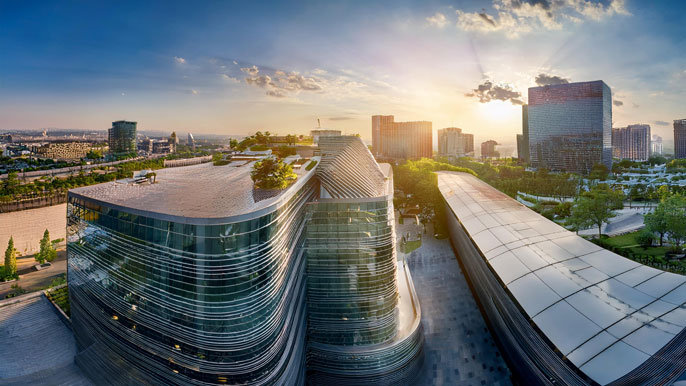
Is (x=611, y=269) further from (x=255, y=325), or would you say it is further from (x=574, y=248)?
(x=255, y=325)

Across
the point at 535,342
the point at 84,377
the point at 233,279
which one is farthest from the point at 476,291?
the point at 84,377

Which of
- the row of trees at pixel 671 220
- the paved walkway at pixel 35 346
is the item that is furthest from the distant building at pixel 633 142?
the paved walkway at pixel 35 346

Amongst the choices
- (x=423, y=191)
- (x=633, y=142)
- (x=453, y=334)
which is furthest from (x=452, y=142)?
(x=453, y=334)

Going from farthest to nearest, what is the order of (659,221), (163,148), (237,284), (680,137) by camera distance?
(163,148) < (680,137) < (659,221) < (237,284)

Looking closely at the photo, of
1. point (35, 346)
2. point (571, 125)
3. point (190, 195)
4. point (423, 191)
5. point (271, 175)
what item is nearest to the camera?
point (190, 195)

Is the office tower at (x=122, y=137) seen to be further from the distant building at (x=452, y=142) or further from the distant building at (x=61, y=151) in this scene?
the distant building at (x=452, y=142)

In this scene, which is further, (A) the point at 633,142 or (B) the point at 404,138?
(B) the point at 404,138

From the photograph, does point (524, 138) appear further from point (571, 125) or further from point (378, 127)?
point (378, 127)
